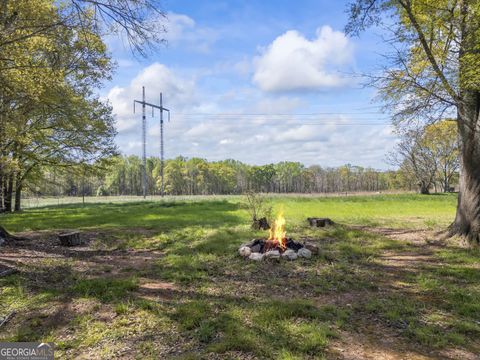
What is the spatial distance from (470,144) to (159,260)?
8722 millimetres

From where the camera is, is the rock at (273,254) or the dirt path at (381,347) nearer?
the dirt path at (381,347)

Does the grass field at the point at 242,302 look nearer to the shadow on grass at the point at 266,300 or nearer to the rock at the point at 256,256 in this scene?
the shadow on grass at the point at 266,300

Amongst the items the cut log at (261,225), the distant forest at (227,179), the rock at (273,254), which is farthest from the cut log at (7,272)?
the distant forest at (227,179)

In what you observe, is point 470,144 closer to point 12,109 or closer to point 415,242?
point 415,242

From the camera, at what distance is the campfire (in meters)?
7.69

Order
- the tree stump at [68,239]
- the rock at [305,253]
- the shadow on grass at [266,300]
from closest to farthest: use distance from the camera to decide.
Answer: the shadow on grass at [266,300]
the rock at [305,253]
the tree stump at [68,239]

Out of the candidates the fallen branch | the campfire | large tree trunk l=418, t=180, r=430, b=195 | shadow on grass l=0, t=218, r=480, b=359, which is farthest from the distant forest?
the fallen branch

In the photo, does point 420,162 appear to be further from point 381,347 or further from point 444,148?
point 381,347

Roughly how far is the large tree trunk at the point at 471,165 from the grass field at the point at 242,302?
78cm

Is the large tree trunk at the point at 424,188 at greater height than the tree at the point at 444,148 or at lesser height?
lesser

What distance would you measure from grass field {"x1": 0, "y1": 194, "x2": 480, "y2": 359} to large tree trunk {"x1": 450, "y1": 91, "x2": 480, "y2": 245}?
78cm

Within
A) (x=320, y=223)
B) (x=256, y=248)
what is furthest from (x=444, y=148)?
(x=256, y=248)

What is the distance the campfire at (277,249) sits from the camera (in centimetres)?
769

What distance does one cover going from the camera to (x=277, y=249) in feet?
26.3
